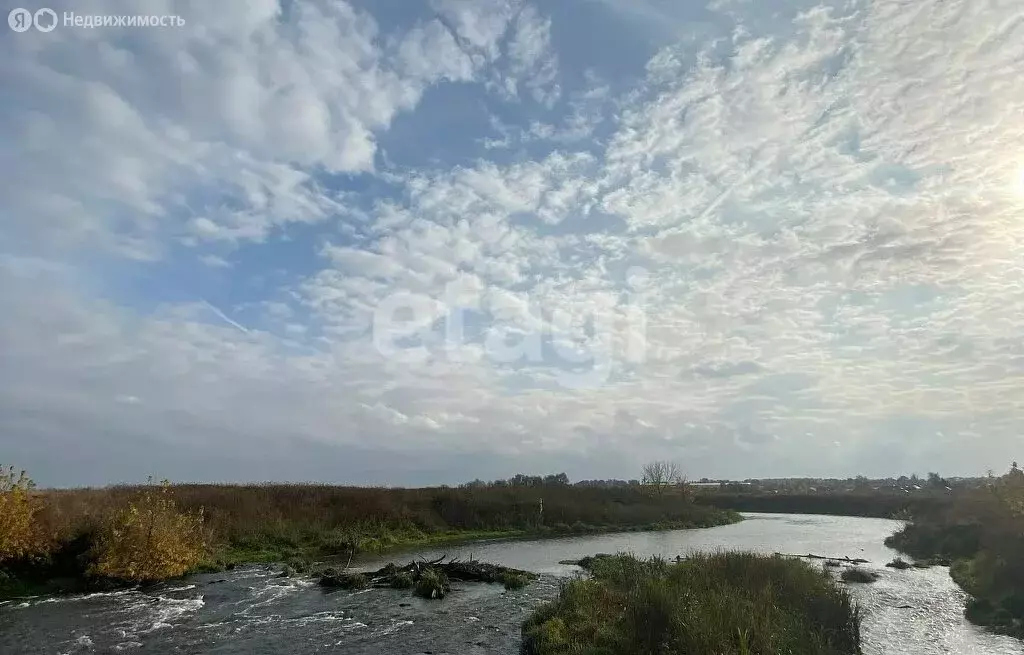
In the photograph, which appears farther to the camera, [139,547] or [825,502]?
[825,502]

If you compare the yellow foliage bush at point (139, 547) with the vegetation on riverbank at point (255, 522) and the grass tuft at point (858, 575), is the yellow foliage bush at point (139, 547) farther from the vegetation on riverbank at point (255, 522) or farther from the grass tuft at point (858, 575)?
the grass tuft at point (858, 575)

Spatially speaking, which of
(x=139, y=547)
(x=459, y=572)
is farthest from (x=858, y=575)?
(x=139, y=547)

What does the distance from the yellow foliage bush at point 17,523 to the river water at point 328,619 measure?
3.32m

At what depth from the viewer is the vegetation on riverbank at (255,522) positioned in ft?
97.8

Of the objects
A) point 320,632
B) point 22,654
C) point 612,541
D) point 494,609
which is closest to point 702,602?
point 494,609

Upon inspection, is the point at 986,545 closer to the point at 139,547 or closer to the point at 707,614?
the point at 707,614

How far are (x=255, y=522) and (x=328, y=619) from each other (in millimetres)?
24956

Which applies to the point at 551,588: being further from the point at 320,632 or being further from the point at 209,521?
the point at 209,521

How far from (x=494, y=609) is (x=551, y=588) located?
5.54m

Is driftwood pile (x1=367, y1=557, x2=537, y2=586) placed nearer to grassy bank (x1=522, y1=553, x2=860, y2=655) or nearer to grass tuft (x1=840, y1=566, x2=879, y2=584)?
grassy bank (x1=522, y1=553, x2=860, y2=655)

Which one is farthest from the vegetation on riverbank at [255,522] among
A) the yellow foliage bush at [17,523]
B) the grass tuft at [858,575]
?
the grass tuft at [858,575]

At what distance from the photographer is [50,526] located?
30797 mm

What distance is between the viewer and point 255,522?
47125mm

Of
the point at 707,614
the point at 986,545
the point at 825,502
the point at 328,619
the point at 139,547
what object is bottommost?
the point at 328,619
